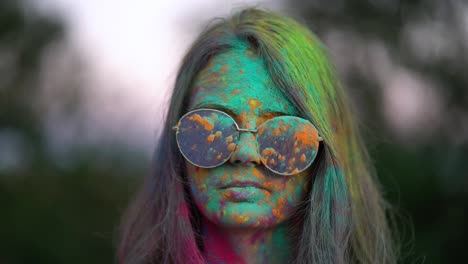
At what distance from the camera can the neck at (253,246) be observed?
1584 mm

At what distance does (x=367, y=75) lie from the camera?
13.9ft

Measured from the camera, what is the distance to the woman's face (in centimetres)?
149

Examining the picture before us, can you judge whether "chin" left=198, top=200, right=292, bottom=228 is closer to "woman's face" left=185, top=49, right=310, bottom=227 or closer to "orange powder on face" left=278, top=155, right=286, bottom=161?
"woman's face" left=185, top=49, right=310, bottom=227

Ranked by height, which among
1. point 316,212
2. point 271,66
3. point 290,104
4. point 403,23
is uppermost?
point 403,23

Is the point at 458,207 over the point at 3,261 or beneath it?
over

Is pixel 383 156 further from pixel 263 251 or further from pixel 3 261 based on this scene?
pixel 3 261

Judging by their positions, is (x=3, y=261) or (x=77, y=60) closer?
(x=3, y=261)

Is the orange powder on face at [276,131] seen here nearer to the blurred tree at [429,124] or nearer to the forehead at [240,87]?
the forehead at [240,87]

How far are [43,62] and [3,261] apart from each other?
2282 millimetres

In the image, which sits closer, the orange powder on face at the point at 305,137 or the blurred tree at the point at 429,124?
the orange powder on face at the point at 305,137

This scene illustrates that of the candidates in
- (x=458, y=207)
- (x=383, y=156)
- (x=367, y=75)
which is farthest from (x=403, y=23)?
(x=458, y=207)

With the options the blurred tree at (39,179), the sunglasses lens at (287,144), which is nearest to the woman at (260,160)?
the sunglasses lens at (287,144)

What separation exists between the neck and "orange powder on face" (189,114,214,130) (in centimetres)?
32

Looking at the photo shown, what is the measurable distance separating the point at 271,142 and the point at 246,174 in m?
0.12
